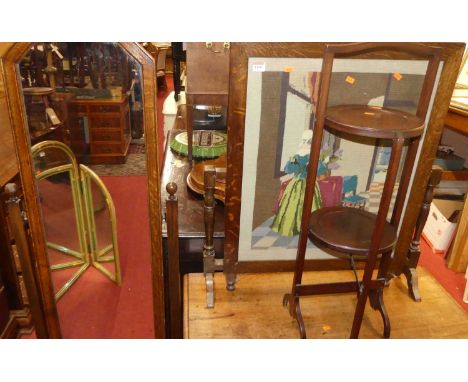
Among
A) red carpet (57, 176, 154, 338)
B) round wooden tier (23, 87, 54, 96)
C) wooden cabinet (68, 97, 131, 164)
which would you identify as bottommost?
red carpet (57, 176, 154, 338)

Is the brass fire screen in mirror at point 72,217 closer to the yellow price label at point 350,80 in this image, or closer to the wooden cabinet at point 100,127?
the wooden cabinet at point 100,127

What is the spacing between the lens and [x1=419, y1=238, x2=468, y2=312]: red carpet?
2289 mm

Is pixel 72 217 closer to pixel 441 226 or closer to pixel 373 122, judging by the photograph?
pixel 373 122

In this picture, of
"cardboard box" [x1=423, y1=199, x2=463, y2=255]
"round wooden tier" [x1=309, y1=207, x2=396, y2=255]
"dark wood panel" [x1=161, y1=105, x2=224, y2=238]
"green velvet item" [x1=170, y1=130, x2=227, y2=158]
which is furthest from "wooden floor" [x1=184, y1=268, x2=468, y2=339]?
"green velvet item" [x1=170, y1=130, x2=227, y2=158]

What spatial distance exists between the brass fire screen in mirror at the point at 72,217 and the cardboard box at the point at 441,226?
1.98 metres

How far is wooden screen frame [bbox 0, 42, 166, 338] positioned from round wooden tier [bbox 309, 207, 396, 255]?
0.55 m

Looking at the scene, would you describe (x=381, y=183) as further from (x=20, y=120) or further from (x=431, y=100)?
(x=20, y=120)

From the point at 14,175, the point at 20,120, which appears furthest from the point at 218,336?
the point at 14,175

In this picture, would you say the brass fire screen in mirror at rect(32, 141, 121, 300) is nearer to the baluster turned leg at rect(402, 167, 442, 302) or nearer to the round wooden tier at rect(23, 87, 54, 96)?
the round wooden tier at rect(23, 87, 54, 96)

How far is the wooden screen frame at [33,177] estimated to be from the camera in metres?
1.03

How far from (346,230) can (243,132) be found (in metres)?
0.50

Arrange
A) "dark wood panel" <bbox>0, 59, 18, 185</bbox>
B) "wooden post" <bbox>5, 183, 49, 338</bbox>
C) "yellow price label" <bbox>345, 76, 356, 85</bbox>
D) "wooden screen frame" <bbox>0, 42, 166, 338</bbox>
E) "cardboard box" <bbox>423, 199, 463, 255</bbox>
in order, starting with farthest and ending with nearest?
"cardboard box" <bbox>423, 199, 463, 255</bbox>
"dark wood panel" <bbox>0, 59, 18, 185</bbox>
"yellow price label" <bbox>345, 76, 356, 85</bbox>
"wooden post" <bbox>5, 183, 49, 338</bbox>
"wooden screen frame" <bbox>0, 42, 166, 338</bbox>

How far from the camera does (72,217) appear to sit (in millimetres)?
1953

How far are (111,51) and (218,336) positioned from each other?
1.06m
